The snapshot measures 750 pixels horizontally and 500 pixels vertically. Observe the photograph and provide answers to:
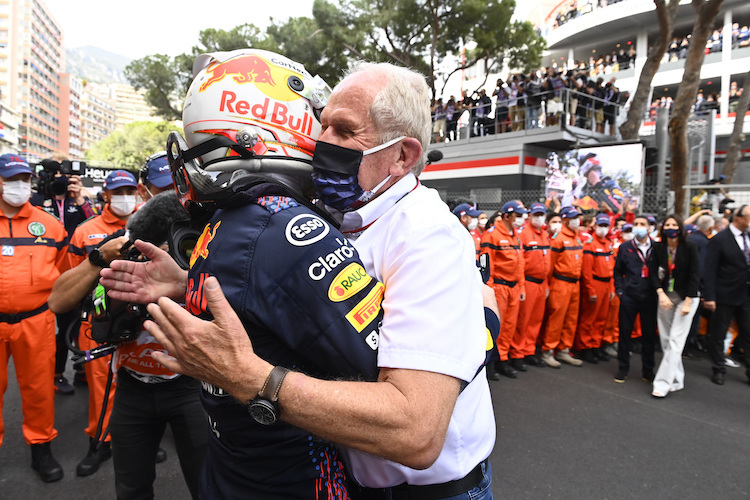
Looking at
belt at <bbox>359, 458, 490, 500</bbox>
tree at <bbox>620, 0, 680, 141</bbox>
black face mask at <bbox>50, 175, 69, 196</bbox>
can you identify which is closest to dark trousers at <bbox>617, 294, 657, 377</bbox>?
belt at <bbox>359, 458, 490, 500</bbox>

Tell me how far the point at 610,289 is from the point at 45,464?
7.34 metres

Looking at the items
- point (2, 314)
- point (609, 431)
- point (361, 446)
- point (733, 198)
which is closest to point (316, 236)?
point (361, 446)

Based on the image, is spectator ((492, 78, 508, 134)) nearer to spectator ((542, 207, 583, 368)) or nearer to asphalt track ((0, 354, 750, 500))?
spectator ((542, 207, 583, 368))

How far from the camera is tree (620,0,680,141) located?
11.4m

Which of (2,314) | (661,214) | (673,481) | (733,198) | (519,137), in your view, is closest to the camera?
(2,314)

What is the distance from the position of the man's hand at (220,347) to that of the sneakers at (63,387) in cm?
495

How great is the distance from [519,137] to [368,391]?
15883 mm

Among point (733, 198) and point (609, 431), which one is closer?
point (609, 431)

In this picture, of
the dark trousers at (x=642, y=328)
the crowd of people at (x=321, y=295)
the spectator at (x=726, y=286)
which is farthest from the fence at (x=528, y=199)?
the crowd of people at (x=321, y=295)

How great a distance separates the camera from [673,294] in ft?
17.4

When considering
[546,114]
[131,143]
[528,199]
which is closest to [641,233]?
[528,199]

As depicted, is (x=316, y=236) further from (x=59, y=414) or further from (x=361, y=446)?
(x=59, y=414)

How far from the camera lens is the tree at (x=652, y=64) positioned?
37.4ft

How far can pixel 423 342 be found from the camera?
2.90 ft
